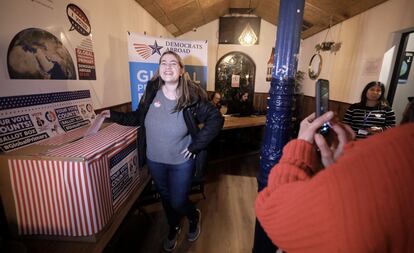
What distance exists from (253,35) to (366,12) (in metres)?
2.32

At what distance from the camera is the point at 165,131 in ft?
4.41

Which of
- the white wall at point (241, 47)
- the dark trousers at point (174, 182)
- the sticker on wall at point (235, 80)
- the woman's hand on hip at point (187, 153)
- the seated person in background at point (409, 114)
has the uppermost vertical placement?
the white wall at point (241, 47)

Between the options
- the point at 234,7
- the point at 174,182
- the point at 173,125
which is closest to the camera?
the point at 173,125

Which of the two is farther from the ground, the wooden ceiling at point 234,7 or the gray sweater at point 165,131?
the wooden ceiling at point 234,7

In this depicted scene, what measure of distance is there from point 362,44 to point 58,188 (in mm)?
3795

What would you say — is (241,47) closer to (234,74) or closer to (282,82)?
(234,74)

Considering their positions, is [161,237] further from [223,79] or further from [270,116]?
[223,79]

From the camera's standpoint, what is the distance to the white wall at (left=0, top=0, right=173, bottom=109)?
3.49 feet

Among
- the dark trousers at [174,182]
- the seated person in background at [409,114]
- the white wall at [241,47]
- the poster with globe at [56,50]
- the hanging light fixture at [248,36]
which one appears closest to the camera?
the seated person in background at [409,114]

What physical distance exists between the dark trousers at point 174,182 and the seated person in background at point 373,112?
5.86ft

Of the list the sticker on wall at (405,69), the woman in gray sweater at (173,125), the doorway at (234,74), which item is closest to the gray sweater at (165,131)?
the woman in gray sweater at (173,125)

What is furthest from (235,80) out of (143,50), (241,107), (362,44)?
(143,50)

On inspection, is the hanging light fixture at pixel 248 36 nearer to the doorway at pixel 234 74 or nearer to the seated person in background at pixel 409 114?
the doorway at pixel 234 74

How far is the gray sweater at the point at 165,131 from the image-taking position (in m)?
1.34
